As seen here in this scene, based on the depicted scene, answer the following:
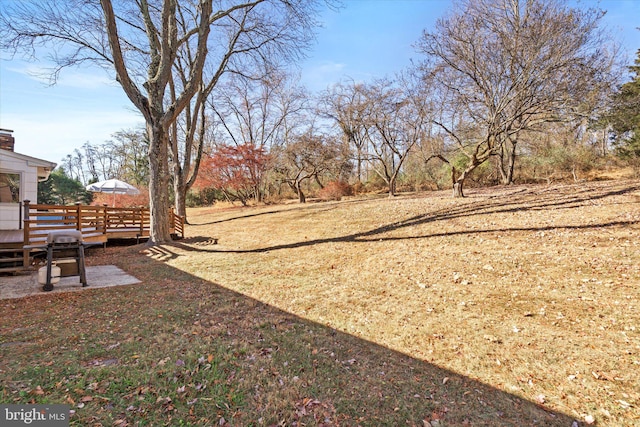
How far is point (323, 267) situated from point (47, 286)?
4.68 meters

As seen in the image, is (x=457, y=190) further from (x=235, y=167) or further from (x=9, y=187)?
(x=9, y=187)

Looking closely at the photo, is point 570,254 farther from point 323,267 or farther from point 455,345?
point 323,267

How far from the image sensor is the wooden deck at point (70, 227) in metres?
5.68

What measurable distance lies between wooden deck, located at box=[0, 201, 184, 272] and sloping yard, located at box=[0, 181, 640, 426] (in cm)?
208

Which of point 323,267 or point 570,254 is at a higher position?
point 570,254

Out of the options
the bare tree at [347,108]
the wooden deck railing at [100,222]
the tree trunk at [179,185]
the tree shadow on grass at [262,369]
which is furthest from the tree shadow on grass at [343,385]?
the bare tree at [347,108]

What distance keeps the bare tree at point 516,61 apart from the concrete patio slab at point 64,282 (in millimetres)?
10921

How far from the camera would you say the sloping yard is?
2168mm

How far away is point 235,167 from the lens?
1986 centimetres

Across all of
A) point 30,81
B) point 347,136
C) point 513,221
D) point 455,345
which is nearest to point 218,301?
point 455,345

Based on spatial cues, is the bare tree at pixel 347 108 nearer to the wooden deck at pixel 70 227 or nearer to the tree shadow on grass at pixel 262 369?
the wooden deck at pixel 70 227

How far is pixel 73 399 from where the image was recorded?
204 centimetres

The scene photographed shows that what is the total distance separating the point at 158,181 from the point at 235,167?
1166 centimetres

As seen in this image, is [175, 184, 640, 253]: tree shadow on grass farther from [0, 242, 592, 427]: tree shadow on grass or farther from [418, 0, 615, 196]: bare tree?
[0, 242, 592, 427]: tree shadow on grass
